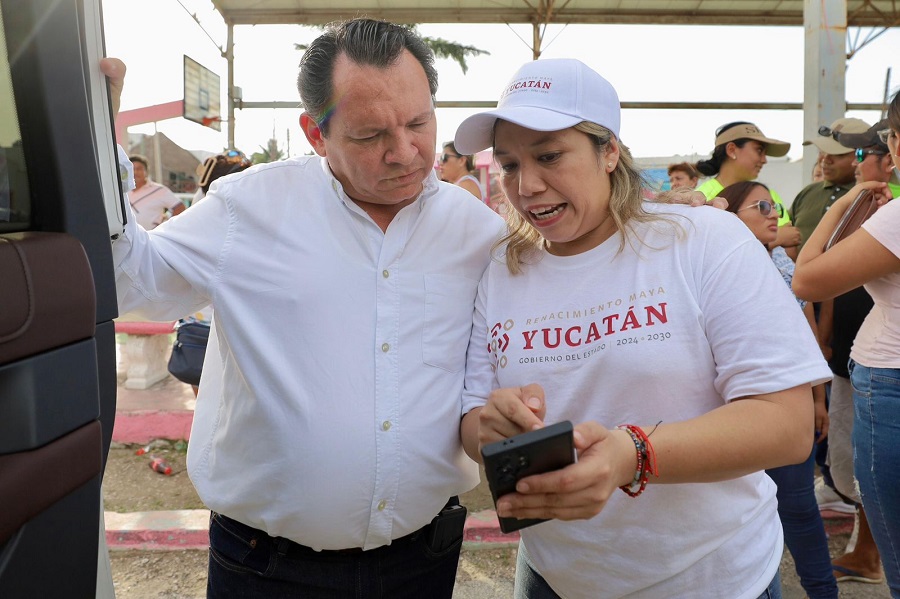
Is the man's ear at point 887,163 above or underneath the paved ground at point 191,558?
above

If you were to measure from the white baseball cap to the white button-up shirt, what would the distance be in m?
0.41

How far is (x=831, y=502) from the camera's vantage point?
3990 millimetres

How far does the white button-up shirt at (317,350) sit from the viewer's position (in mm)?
1593

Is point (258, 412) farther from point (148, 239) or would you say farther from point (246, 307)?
point (148, 239)

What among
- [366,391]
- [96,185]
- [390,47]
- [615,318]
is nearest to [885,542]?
[615,318]

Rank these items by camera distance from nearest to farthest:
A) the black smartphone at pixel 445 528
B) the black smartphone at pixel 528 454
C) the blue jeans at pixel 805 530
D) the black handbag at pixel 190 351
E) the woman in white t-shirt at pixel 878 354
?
1. the black smartphone at pixel 528 454
2. the black smartphone at pixel 445 528
3. the woman in white t-shirt at pixel 878 354
4. the blue jeans at pixel 805 530
5. the black handbag at pixel 190 351

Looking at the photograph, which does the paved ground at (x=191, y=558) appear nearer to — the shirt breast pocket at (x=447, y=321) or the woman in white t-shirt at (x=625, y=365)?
the woman in white t-shirt at (x=625, y=365)

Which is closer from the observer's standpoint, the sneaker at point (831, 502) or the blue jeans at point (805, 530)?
the blue jeans at point (805, 530)

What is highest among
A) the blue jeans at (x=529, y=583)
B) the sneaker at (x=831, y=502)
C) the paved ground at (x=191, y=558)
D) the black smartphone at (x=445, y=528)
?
the black smartphone at (x=445, y=528)

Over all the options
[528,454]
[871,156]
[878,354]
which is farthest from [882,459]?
[871,156]

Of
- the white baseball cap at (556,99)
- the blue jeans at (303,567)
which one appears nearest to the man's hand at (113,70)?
the white baseball cap at (556,99)

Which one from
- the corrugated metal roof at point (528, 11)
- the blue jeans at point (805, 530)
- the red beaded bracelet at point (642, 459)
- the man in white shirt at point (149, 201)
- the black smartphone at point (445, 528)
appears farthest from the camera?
the corrugated metal roof at point (528, 11)

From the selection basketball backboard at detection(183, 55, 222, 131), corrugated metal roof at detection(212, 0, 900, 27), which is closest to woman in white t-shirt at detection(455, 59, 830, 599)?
corrugated metal roof at detection(212, 0, 900, 27)

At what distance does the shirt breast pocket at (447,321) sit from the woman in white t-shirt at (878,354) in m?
1.20
